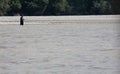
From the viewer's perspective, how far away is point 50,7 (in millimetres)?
97188

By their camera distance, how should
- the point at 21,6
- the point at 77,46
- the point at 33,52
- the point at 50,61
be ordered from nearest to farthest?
the point at 50,61 → the point at 33,52 → the point at 77,46 → the point at 21,6

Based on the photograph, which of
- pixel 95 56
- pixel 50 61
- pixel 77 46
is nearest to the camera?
pixel 50 61

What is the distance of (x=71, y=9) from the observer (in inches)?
3925

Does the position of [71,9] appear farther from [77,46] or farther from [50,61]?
[50,61]

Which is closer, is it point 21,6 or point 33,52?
point 33,52

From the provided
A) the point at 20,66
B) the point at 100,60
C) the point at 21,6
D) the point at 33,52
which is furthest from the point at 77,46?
the point at 21,6

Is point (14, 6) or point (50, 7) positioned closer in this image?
point (14, 6)

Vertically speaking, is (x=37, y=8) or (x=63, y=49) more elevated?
(x=63, y=49)

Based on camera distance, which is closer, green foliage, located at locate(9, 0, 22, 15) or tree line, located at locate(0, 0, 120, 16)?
green foliage, located at locate(9, 0, 22, 15)

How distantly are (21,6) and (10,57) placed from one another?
257 feet

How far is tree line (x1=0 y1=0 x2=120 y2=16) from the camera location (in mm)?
93375

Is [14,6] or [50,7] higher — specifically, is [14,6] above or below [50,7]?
above

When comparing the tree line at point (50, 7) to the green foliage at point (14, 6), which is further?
the tree line at point (50, 7)

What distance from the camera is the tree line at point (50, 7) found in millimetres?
93375
